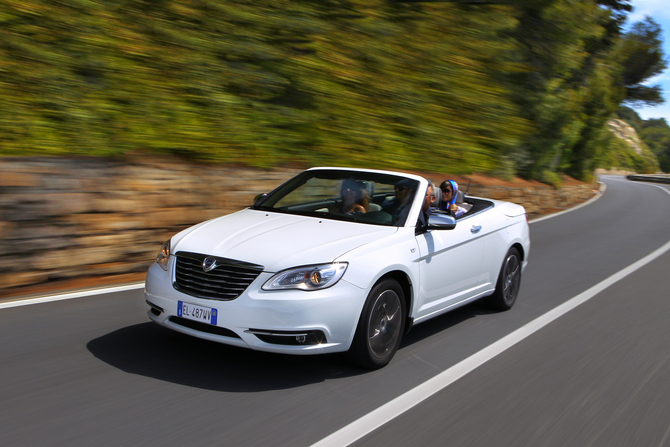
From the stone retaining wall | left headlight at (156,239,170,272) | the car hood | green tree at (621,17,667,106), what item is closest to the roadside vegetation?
the stone retaining wall

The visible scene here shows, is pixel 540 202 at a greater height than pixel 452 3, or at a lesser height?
lesser

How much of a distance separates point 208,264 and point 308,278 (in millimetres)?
713

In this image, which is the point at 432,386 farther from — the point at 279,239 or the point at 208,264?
the point at 208,264

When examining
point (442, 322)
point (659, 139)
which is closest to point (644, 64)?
point (442, 322)

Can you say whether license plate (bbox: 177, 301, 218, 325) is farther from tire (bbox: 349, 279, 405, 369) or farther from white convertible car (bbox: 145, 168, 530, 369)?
tire (bbox: 349, 279, 405, 369)

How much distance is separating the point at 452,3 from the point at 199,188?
11.0 metres

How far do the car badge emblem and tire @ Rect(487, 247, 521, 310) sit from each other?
11.2 feet

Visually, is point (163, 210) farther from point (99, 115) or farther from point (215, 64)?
point (215, 64)

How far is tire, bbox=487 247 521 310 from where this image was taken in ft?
22.2

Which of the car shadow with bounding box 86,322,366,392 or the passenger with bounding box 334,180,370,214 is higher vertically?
the passenger with bounding box 334,180,370,214

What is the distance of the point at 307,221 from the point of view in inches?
208

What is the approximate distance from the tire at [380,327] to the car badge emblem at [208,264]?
1096 millimetres

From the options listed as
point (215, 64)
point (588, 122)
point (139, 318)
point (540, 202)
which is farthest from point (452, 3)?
point (588, 122)

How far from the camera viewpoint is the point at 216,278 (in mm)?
4410
